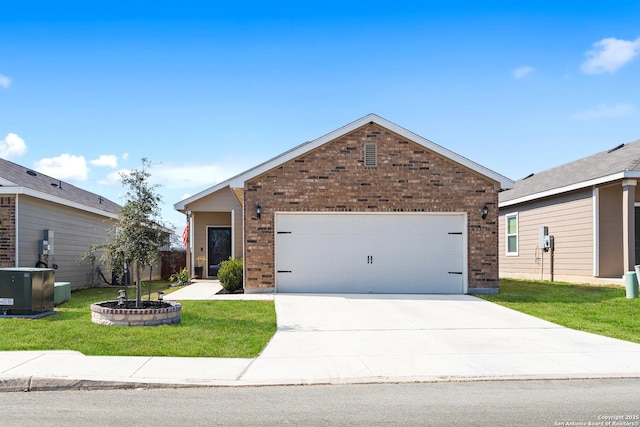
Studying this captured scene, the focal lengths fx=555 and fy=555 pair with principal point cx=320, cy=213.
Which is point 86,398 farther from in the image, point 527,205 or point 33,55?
point 527,205

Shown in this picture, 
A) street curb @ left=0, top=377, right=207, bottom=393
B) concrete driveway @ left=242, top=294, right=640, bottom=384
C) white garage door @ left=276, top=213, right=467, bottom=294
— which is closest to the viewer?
street curb @ left=0, top=377, right=207, bottom=393

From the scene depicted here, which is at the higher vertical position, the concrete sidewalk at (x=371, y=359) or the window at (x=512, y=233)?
the window at (x=512, y=233)

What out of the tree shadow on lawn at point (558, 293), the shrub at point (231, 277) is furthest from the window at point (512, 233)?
the shrub at point (231, 277)

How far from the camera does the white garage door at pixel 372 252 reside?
15492mm

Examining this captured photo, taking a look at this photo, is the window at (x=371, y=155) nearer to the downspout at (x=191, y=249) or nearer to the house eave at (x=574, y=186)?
the house eave at (x=574, y=186)

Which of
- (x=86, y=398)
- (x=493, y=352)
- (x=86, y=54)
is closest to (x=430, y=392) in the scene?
(x=493, y=352)

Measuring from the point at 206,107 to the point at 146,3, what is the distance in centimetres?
362

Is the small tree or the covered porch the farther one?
the covered porch

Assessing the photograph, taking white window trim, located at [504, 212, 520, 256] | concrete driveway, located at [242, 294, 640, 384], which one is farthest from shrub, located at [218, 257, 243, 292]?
white window trim, located at [504, 212, 520, 256]

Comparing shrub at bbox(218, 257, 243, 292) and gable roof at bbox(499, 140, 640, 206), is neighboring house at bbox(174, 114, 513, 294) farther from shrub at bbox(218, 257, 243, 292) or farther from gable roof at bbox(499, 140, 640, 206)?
gable roof at bbox(499, 140, 640, 206)

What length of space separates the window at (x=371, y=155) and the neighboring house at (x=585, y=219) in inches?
268

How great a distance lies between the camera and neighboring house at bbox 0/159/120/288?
15.3 m

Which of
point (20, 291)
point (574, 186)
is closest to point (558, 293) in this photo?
point (574, 186)

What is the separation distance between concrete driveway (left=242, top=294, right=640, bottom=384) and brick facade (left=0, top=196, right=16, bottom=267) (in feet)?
26.8
